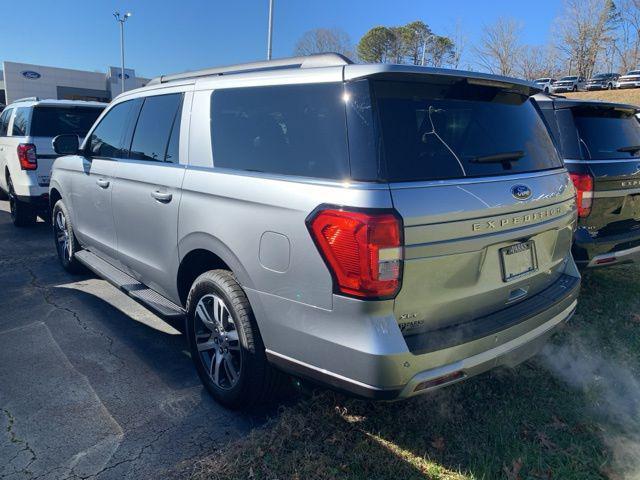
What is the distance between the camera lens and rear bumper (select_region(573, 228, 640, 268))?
435cm

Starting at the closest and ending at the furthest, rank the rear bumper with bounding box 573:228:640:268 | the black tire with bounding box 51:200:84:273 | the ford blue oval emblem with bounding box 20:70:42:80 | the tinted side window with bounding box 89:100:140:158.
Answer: the tinted side window with bounding box 89:100:140:158
the rear bumper with bounding box 573:228:640:268
the black tire with bounding box 51:200:84:273
the ford blue oval emblem with bounding box 20:70:42:80

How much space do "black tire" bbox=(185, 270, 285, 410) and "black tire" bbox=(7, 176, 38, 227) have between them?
6.03m

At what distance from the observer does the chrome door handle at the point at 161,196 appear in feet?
10.8

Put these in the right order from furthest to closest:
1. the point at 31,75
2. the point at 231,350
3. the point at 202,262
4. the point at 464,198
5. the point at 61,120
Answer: the point at 31,75 < the point at 61,120 < the point at 202,262 < the point at 231,350 < the point at 464,198

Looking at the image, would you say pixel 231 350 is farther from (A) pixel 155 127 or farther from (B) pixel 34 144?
(B) pixel 34 144

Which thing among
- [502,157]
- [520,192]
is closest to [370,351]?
[520,192]

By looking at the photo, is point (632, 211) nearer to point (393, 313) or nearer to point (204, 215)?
point (393, 313)

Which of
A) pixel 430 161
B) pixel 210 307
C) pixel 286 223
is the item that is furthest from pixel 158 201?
pixel 430 161

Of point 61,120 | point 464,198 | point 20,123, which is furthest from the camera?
point 20,123

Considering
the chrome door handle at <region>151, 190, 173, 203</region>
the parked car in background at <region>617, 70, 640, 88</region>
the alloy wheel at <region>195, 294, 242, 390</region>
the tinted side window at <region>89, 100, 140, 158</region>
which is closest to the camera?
the alloy wheel at <region>195, 294, 242, 390</region>

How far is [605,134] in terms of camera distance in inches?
183

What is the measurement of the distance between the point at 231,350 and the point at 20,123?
6884 mm

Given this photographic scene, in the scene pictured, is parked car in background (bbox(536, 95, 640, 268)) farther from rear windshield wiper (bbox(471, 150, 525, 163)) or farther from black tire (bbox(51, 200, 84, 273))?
black tire (bbox(51, 200, 84, 273))

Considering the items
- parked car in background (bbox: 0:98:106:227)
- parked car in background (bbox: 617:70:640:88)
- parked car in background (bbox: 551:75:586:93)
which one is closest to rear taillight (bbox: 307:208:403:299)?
parked car in background (bbox: 0:98:106:227)
